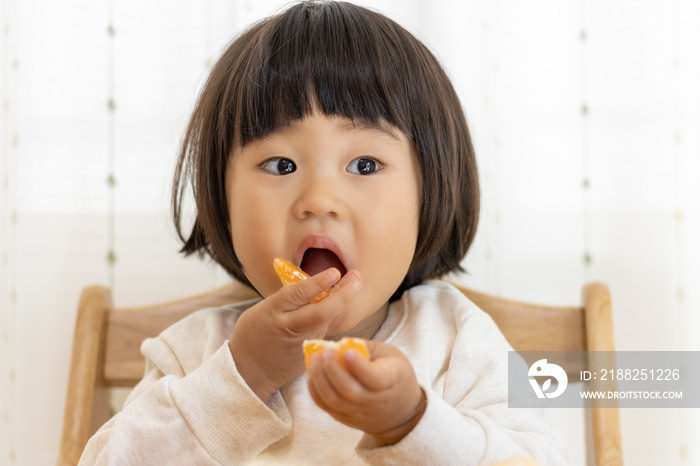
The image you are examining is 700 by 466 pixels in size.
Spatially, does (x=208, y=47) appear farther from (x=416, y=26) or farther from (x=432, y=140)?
(x=432, y=140)

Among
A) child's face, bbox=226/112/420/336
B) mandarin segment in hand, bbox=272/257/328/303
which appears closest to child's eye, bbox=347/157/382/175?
child's face, bbox=226/112/420/336

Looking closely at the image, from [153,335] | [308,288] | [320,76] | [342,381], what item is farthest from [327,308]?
[153,335]

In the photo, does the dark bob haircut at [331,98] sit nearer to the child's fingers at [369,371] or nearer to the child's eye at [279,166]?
the child's eye at [279,166]

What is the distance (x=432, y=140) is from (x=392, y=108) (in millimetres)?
69

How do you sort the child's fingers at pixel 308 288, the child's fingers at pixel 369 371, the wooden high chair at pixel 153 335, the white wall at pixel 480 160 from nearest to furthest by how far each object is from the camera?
the child's fingers at pixel 369 371
the child's fingers at pixel 308 288
the wooden high chair at pixel 153 335
the white wall at pixel 480 160

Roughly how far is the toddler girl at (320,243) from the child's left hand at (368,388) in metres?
0.02

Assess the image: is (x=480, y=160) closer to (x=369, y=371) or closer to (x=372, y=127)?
(x=372, y=127)

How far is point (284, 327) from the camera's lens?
68cm

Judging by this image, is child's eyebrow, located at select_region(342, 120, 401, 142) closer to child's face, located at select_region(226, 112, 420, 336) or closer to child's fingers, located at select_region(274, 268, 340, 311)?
child's face, located at select_region(226, 112, 420, 336)

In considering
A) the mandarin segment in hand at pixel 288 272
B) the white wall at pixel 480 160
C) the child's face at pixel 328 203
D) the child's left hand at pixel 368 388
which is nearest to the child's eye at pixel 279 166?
the child's face at pixel 328 203

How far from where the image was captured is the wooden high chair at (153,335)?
37.6 inches

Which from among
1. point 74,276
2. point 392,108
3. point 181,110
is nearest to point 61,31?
point 181,110

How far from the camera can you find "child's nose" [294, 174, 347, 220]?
70cm

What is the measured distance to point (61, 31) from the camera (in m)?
1.16
